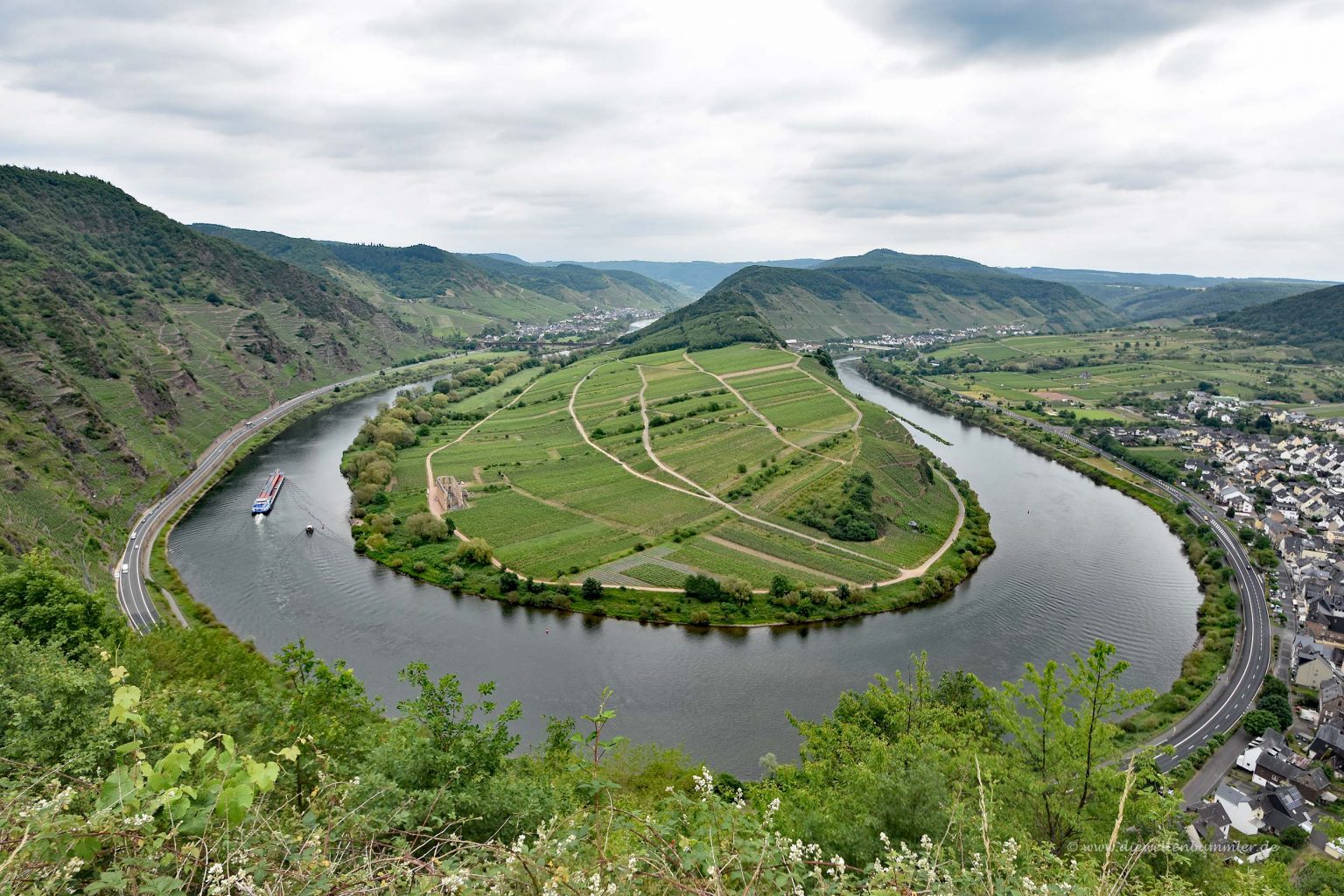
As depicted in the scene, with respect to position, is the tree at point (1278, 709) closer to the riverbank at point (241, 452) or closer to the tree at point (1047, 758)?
the tree at point (1047, 758)

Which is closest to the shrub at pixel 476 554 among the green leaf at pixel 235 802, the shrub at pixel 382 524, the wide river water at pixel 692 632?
the wide river water at pixel 692 632

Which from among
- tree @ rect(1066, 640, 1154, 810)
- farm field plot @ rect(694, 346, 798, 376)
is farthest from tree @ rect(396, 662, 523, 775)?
farm field plot @ rect(694, 346, 798, 376)

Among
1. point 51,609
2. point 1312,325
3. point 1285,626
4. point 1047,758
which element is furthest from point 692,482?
point 1312,325

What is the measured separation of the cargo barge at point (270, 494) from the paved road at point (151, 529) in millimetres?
6689

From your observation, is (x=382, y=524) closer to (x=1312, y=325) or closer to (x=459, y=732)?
(x=459, y=732)

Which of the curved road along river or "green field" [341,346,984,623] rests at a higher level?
"green field" [341,346,984,623]

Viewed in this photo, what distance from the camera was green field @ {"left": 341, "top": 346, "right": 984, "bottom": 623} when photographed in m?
51.0

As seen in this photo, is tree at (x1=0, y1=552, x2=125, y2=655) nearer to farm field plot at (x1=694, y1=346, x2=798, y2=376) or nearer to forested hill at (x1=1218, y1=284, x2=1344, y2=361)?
farm field plot at (x1=694, y1=346, x2=798, y2=376)

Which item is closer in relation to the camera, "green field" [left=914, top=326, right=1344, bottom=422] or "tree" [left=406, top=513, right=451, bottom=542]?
"tree" [left=406, top=513, right=451, bottom=542]

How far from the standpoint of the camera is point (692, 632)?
42.3 meters

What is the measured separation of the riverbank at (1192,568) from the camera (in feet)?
115

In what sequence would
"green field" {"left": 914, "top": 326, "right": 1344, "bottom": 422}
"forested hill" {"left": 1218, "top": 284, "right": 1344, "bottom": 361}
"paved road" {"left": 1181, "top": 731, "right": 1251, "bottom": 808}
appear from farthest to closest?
"forested hill" {"left": 1218, "top": 284, "right": 1344, "bottom": 361} → "green field" {"left": 914, "top": 326, "right": 1344, "bottom": 422} → "paved road" {"left": 1181, "top": 731, "right": 1251, "bottom": 808}

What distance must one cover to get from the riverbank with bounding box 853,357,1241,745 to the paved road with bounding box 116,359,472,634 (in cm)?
5434

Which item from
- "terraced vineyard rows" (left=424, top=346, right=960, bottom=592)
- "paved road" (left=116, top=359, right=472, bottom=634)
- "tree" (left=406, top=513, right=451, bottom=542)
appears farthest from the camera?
"tree" (left=406, top=513, right=451, bottom=542)
